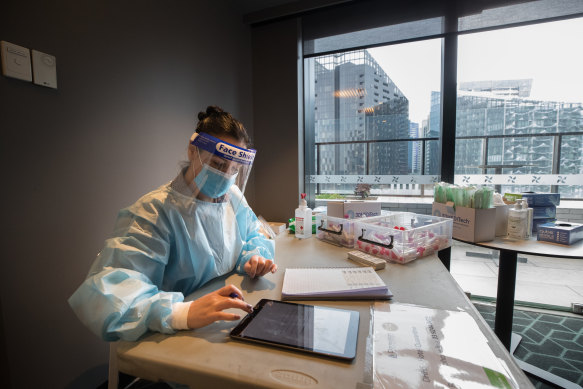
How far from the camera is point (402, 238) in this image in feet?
3.84

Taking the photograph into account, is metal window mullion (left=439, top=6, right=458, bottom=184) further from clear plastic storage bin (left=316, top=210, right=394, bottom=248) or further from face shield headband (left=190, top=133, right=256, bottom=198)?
face shield headband (left=190, top=133, right=256, bottom=198)

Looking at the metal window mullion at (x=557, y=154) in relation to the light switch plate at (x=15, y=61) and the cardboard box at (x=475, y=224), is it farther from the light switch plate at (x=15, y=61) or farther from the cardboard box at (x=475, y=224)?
the light switch plate at (x=15, y=61)

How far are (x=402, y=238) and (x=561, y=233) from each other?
42.0 inches

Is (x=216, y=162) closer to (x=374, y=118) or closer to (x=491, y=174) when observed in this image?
(x=374, y=118)

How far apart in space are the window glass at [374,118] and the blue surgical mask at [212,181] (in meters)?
1.77

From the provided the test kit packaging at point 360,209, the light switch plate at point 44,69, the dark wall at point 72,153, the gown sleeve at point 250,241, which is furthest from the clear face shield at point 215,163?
the test kit packaging at point 360,209

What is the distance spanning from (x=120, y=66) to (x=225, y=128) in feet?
3.07

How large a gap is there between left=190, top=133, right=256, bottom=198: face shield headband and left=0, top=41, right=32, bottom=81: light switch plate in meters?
0.79

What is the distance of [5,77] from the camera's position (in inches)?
43.1

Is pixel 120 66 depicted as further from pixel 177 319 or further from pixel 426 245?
pixel 426 245

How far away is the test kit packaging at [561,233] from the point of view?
152 centimetres

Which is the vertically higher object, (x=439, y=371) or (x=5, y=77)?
(x=5, y=77)

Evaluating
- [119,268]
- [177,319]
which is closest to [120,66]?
[119,268]

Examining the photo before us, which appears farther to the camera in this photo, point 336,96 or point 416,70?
point 336,96
